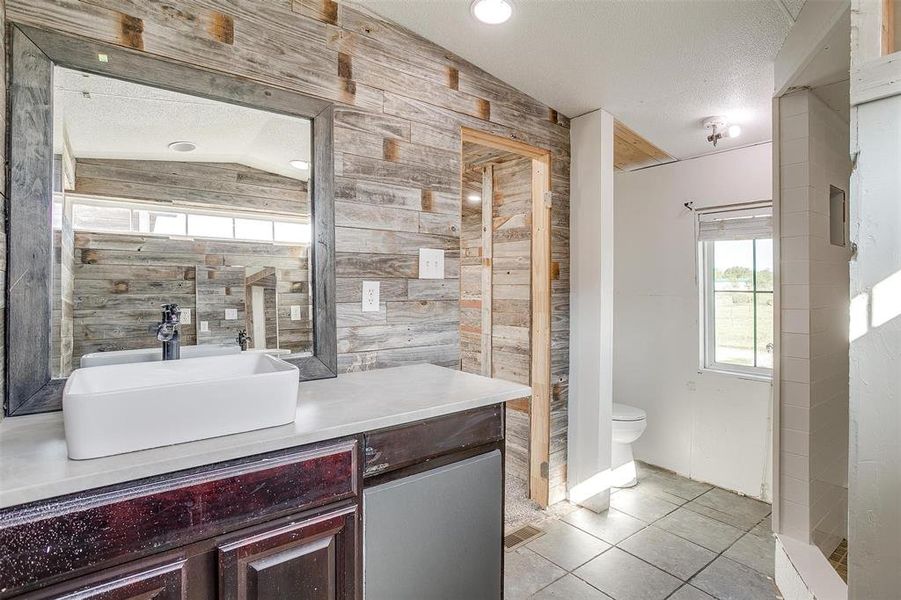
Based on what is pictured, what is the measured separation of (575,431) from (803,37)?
2.13 metres

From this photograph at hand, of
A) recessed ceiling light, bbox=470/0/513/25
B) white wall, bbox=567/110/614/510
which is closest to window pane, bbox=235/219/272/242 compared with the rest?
recessed ceiling light, bbox=470/0/513/25

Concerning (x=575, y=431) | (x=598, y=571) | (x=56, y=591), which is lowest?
(x=598, y=571)

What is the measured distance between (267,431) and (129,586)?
Answer: 373 mm

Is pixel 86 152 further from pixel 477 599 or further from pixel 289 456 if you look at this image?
pixel 477 599

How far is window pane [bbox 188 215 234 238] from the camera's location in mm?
1520

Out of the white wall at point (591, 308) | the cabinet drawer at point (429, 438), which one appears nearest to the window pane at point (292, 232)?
the cabinet drawer at point (429, 438)

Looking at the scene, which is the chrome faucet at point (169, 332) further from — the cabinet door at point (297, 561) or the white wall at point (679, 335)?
the white wall at point (679, 335)

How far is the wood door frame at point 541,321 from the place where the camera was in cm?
265

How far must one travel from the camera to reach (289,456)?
109cm

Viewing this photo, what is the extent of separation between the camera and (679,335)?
320cm

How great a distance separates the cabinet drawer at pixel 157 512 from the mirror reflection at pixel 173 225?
0.62 m

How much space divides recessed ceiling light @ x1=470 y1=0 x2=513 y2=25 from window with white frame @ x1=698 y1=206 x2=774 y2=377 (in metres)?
2.06

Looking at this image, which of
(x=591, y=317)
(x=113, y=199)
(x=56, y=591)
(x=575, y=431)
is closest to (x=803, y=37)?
(x=591, y=317)

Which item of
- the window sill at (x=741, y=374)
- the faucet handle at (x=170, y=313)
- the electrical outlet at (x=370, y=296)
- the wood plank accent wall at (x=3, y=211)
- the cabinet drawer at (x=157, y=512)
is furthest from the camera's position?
the window sill at (x=741, y=374)
